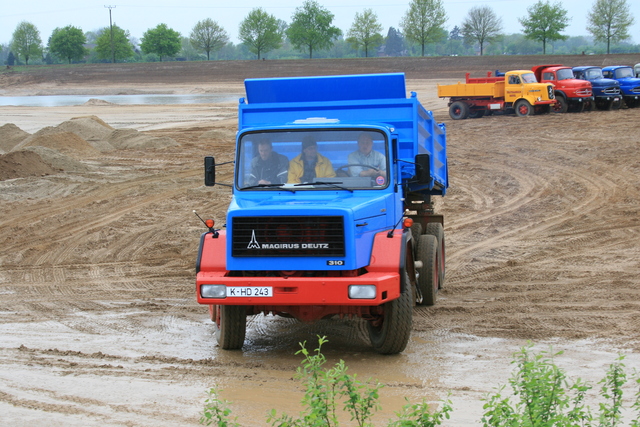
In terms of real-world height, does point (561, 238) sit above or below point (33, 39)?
below

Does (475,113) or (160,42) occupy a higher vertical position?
(160,42)

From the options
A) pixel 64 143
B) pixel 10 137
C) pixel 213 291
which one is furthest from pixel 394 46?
pixel 213 291

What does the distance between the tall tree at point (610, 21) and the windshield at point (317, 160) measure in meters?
85.1

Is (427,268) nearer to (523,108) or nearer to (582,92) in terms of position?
→ (523,108)

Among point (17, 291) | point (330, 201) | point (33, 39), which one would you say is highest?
point (33, 39)

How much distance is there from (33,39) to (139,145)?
102 metres

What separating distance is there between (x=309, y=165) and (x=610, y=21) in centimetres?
8679

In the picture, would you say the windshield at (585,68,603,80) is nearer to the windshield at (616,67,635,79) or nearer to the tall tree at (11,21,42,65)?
the windshield at (616,67,635,79)

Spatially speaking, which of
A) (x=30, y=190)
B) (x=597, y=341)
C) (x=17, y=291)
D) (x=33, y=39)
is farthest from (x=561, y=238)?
(x=33, y=39)

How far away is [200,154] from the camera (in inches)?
944

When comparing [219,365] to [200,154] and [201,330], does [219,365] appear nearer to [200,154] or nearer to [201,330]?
[201,330]

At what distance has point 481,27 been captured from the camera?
99.0 meters

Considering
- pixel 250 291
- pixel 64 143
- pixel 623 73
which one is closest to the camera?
pixel 250 291

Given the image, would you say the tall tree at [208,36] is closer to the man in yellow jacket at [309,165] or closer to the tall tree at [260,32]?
the tall tree at [260,32]
